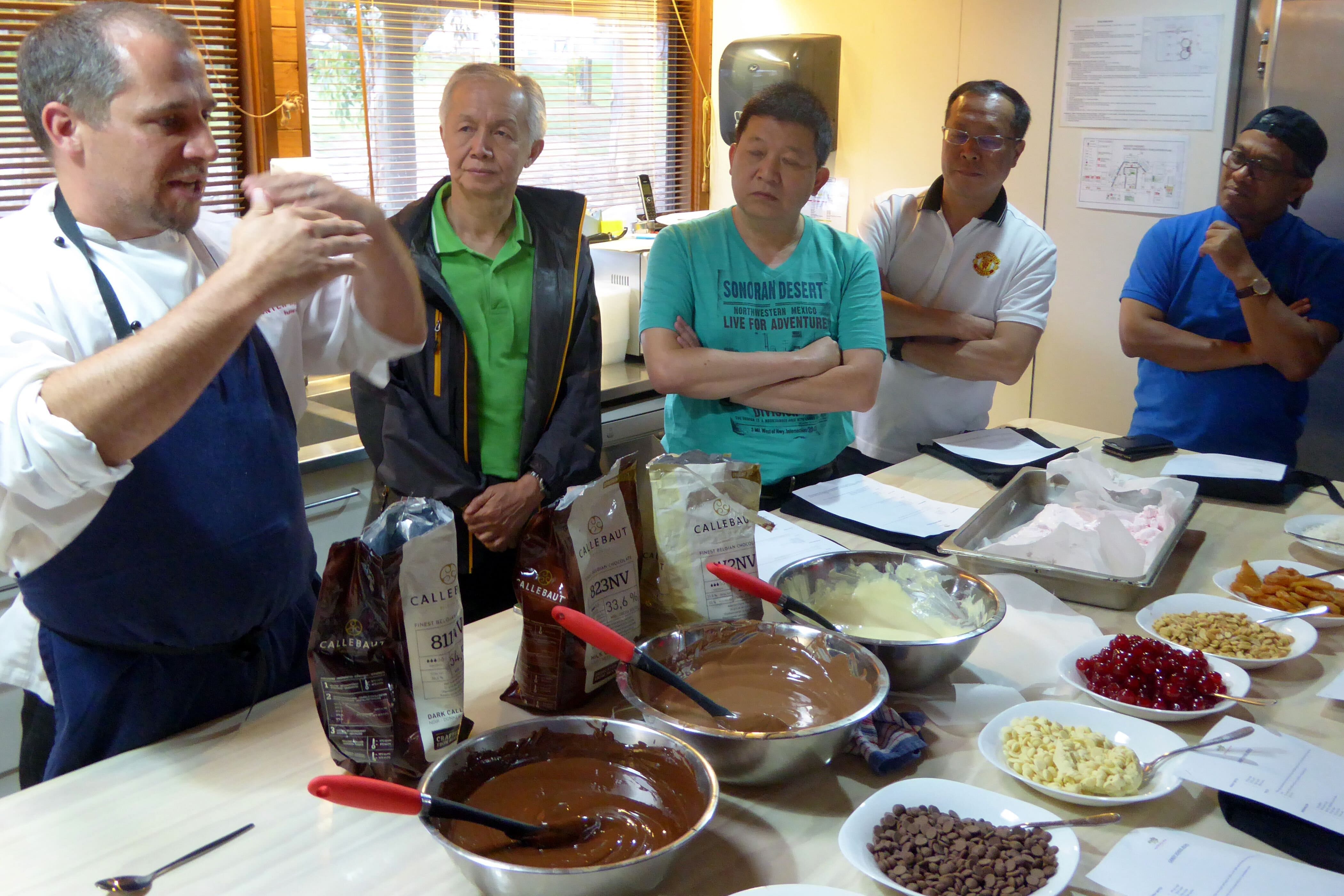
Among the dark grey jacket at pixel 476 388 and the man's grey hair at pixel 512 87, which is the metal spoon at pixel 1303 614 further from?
the man's grey hair at pixel 512 87

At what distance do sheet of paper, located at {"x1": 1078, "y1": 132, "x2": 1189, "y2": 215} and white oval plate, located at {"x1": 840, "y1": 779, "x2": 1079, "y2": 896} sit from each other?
2.93 m

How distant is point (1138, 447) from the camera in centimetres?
253

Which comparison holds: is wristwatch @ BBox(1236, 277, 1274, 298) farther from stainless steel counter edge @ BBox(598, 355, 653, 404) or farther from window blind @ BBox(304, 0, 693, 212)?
window blind @ BBox(304, 0, 693, 212)

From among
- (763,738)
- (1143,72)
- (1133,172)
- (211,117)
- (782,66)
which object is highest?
(782,66)

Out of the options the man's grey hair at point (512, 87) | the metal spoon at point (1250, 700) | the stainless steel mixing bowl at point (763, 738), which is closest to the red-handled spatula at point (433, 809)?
the stainless steel mixing bowl at point (763, 738)

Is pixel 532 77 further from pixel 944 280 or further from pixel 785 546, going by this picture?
pixel 785 546

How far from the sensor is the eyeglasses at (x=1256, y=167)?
2768 millimetres

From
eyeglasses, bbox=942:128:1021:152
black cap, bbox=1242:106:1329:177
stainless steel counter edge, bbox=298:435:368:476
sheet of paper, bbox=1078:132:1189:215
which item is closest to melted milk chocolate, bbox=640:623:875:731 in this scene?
stainless steel counter edge, bbox=298:435:368:476

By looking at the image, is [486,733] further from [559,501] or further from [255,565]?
[255,565]

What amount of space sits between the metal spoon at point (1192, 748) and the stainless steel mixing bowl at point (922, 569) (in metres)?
0.25

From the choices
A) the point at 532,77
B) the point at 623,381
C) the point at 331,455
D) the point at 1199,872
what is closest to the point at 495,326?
the point at 331,455

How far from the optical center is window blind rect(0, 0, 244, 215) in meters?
2.75

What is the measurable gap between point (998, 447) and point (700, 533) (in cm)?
132

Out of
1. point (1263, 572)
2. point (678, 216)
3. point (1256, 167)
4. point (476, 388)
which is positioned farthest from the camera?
point (678, 216)
